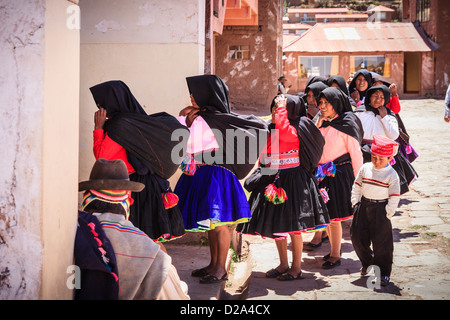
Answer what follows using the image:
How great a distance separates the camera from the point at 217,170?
16.9ft

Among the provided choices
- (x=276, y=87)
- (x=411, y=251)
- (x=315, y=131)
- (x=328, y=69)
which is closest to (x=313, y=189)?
(x=315, y=131)

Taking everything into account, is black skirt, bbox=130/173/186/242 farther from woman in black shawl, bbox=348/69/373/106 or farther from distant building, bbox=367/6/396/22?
distant building, bbox=367/6/396/22

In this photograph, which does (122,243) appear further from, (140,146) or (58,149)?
(140,146)

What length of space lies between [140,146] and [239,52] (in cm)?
1729

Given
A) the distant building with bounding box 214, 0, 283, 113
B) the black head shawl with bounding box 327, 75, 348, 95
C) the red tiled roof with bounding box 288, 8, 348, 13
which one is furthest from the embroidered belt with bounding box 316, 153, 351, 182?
the red tiled roof with bounding box 288, 8, 348, 13

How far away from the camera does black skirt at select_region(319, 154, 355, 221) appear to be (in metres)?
6.14

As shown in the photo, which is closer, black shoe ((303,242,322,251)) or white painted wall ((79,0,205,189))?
white painted wall ((79,0,205,189))

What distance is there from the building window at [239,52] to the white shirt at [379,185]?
16.1m

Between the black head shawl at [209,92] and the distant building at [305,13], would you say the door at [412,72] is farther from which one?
the black head shawl at [209,92]

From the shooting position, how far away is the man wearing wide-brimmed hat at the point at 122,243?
8.93ft

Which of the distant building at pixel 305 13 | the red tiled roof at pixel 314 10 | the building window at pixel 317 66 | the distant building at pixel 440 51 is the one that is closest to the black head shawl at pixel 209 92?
the building window at pixel 317 66

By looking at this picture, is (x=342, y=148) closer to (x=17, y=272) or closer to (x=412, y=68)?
Answer: (x=17, y=272)

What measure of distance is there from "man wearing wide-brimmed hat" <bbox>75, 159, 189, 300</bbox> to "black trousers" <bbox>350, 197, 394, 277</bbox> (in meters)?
2.97
